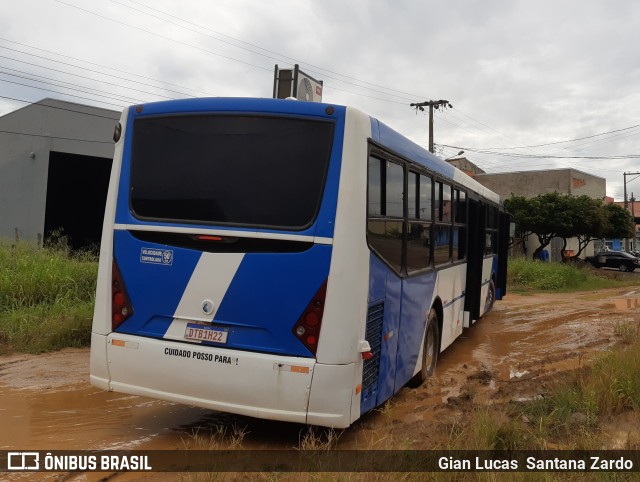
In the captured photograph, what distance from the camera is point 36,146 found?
2466 centimetres

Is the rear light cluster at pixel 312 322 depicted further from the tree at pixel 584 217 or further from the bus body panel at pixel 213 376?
the tree at pixel 584 217

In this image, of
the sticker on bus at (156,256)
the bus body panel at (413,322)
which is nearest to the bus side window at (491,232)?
the bus body panel at (413,322)

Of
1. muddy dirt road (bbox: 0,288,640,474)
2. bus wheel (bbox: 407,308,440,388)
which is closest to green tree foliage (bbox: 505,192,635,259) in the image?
muddy dirt road (bbox: 0,288,640,474)

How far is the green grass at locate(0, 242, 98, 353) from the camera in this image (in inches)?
372

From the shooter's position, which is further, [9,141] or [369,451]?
[9,141]

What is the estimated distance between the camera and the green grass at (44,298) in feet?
31.0

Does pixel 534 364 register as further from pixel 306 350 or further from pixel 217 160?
pixel 217 160

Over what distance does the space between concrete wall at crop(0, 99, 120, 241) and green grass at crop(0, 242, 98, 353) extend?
1154cm

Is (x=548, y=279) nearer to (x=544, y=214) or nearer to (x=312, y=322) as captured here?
(x=544, y=214)

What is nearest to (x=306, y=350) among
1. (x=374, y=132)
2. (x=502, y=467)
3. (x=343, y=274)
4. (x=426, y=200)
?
(x=343, y=274)

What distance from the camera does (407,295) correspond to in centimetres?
622

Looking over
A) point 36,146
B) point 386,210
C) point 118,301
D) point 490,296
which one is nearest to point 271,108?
point 386,210

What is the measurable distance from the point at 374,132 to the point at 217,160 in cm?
138

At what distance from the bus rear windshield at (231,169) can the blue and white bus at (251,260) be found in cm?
1
